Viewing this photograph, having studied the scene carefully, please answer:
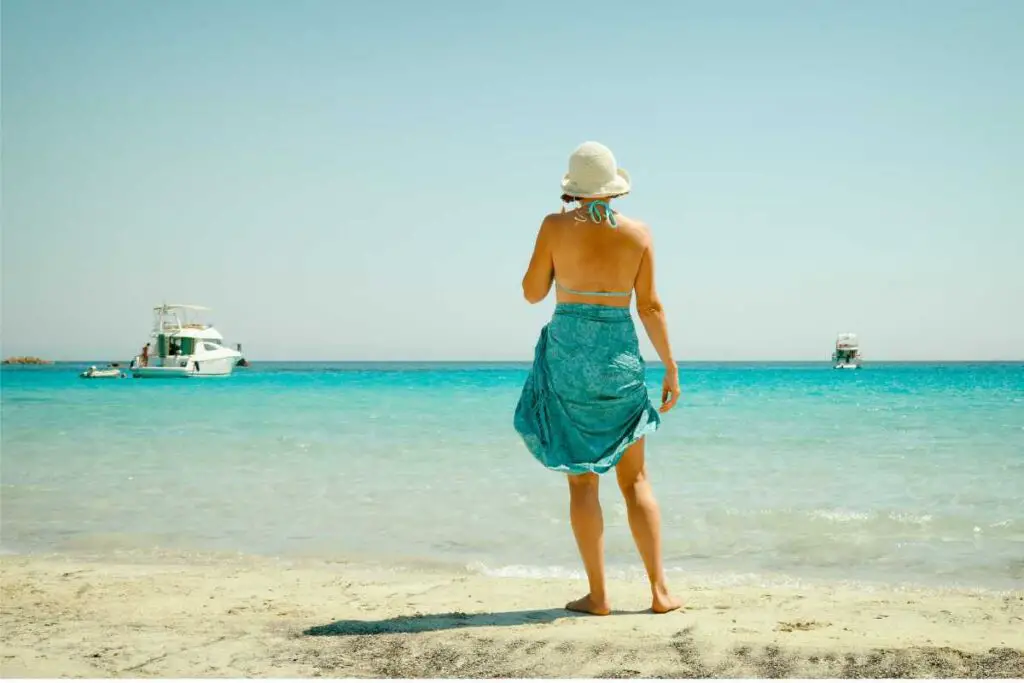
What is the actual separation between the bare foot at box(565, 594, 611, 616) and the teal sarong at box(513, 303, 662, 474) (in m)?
0.63

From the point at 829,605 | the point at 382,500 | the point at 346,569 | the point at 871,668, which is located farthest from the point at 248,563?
the point at 871,668

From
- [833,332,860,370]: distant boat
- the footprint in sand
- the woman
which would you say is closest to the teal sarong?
the woman

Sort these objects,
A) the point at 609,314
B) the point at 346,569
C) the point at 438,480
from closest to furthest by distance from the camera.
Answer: the point at 609,314 → the point at 346,569 → the point at 438,480

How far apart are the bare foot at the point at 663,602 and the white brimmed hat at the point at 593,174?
175 centimetres

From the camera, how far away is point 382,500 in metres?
7.49

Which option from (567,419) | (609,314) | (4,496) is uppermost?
(609,314)

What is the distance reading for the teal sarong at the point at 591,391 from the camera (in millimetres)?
3568

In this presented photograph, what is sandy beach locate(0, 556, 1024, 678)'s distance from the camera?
2.95 m

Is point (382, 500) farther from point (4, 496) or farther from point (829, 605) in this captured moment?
point (829, 605)

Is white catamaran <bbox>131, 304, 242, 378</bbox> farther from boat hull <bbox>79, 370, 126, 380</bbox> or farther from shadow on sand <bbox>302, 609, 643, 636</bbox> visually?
shadow on sand <bbox>302, 609, 643, 636</bbox>

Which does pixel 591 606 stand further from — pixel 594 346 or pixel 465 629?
pixel 594 346

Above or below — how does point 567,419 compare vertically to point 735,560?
above

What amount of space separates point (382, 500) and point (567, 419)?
14.0ft

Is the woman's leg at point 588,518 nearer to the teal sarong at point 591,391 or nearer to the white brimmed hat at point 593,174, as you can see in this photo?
the teal sarong at point 591,391
